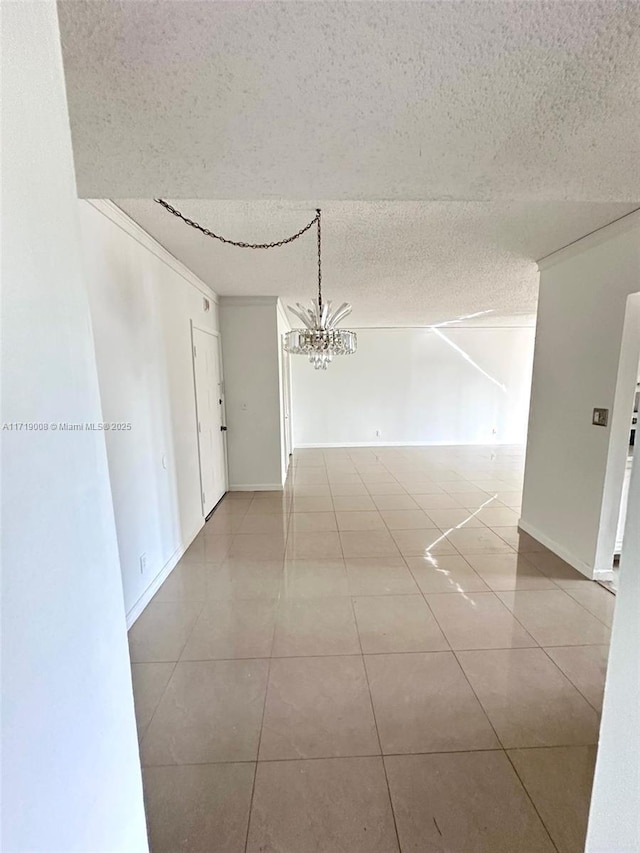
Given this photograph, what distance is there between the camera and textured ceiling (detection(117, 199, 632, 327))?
6.96 feet

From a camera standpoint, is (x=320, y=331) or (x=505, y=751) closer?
(x=505, y=751)

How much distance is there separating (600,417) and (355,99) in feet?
8.76

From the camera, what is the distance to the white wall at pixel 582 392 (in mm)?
2426

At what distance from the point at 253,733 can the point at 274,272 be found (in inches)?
134

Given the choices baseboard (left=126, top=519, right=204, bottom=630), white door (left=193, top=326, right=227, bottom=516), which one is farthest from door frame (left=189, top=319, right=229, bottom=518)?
baseboard (left=126, top=519, right=204, bottom=630)

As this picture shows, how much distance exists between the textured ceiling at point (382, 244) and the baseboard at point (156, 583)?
8.03ft

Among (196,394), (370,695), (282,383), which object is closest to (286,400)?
(282,383)

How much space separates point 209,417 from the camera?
13.0 ft

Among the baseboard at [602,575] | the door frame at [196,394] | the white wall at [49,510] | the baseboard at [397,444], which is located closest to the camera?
the white wall at [49,510]

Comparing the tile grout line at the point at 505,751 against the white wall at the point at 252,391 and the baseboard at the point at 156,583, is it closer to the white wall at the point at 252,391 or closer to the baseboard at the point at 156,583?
the baseboard at the point at 156,583

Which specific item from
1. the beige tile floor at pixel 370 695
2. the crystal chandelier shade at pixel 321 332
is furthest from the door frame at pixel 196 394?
the crystal chandelier shade at pixel 321 332

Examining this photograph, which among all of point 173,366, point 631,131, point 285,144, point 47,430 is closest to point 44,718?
point 47,430

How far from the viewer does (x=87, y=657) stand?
0.64 metres

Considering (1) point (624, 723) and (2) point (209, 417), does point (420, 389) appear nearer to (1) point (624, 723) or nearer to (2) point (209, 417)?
(2) point (209, 417)
